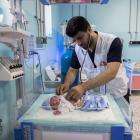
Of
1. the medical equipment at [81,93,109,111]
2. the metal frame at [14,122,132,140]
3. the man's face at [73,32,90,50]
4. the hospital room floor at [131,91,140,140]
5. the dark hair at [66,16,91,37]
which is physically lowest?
the hospital room floor at [131,91,140,140]

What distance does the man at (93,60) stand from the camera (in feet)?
4.74

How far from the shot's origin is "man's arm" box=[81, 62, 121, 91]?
1.39 m

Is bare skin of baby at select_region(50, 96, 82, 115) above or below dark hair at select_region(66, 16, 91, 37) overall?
below

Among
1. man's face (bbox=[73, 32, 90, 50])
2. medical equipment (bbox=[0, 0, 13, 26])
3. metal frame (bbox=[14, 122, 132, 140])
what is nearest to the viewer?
medical equipment (bbox=[0, 0, 13, 26])

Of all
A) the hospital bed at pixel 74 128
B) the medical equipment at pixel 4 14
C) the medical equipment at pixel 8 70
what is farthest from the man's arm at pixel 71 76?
the medical equipment at pixel 4 14

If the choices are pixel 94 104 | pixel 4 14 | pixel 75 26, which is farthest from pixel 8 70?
pixel 94 104

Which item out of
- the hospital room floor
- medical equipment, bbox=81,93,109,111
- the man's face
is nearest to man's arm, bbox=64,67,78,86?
medical equipment, bbox=81,93,109,111

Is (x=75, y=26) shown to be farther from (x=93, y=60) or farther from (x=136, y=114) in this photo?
(x=136, y=114)

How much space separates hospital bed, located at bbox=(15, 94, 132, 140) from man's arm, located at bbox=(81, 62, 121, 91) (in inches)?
7.8

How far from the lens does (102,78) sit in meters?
1.47

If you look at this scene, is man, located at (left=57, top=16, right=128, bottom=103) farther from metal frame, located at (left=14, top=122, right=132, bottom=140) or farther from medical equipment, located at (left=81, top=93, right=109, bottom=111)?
metal frame, located at (left=14, top=122, right=132, bottom=140)

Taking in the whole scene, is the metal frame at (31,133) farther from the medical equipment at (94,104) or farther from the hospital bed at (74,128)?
the medical equipment at (94,104)

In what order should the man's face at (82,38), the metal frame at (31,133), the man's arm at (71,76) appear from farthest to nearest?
the man's arm at (71,76) < the man's face at (82,38) < the metal frame at (31,133)

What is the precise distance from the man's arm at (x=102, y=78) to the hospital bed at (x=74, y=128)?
0.20 m
